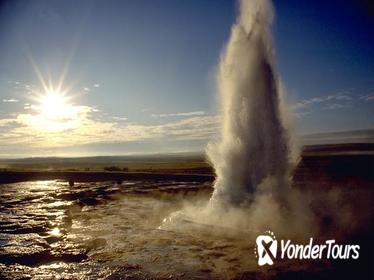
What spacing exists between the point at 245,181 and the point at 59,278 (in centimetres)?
854

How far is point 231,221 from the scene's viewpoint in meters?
11.1

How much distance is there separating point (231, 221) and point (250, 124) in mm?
4768

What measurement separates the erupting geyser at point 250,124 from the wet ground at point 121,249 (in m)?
3.04

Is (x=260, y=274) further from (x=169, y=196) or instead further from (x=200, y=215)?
(x=169, y=196)

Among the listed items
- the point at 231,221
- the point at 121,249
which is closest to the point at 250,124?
the point at 231,221

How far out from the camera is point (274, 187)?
13.3 meters

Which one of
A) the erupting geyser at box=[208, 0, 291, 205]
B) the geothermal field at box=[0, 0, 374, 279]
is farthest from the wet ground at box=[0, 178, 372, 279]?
the erupting geyser at box=[208, 0, 291, 205]

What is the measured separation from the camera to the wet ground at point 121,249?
713 centimetres

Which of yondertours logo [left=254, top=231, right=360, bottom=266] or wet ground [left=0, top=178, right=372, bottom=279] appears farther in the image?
yondertours logo [left=254, top=231, right=360, bottom=266]

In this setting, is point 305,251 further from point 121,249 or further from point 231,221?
point 121,249

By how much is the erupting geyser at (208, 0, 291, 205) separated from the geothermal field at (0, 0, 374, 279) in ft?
0.15

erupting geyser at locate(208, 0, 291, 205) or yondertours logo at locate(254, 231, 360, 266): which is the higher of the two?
erupting geyser at locate(208, 0, 291, 205)

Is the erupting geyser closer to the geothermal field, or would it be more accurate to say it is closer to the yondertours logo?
the geothermal field

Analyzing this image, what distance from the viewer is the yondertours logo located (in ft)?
25.5
